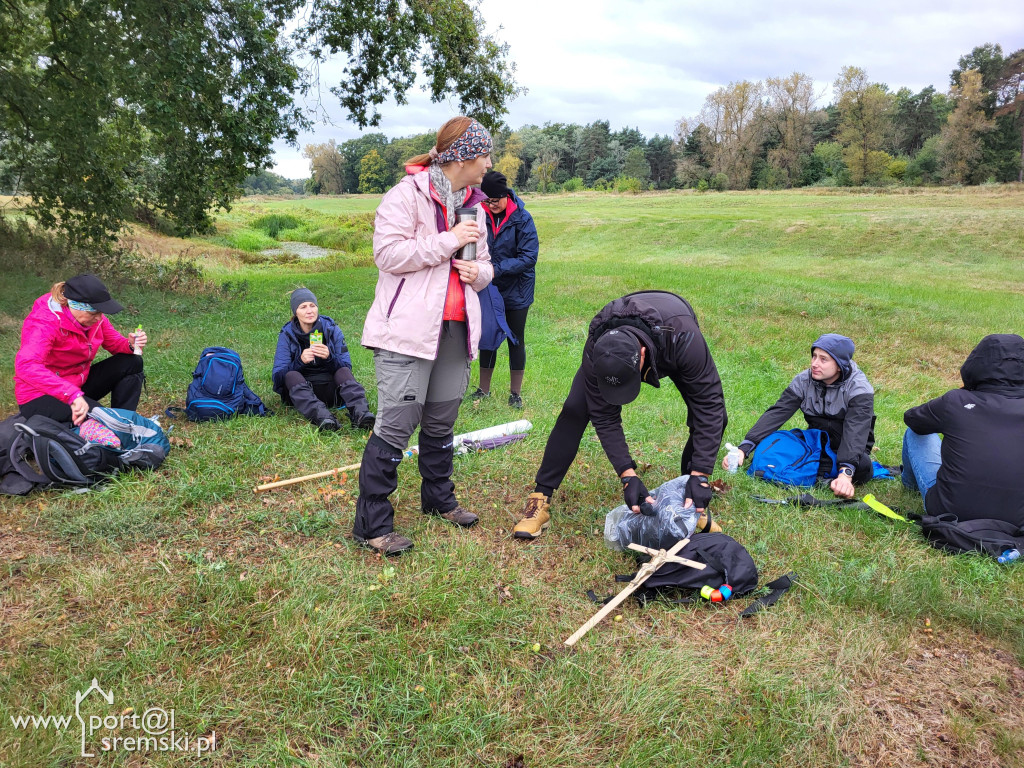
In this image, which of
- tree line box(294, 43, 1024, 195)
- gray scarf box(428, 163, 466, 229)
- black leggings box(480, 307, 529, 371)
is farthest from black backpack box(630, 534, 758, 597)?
tree line box(294, 43, 1024, 195)

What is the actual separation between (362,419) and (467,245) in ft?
8.34

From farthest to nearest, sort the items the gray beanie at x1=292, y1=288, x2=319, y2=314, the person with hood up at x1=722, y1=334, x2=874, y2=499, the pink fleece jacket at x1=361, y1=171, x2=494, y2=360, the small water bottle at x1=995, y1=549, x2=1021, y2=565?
the gray beanie at x1=292, y1=288, x2=319, y2=314
the person with hood up at x1=722, y1=334, x2=874, y2=499
the small water bottle at x1=995, y1=549, x2=1021, y2=565
the pink fleece jacket at x1=361, y1=171, x2=494, y2=360

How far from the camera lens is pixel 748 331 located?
36.3 feet

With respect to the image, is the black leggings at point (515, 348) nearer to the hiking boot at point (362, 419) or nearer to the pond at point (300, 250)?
the hiking boot at point (362, 419)

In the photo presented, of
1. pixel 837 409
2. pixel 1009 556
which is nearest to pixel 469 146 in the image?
pixel 837 409

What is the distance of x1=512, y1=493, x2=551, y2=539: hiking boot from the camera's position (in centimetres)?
400

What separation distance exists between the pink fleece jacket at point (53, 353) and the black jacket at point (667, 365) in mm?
3567

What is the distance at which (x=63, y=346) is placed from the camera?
459 cm

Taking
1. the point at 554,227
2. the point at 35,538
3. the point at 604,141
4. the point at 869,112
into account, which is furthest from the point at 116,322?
the point at 604,141

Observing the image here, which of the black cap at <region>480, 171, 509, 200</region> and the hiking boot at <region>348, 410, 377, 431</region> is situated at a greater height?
the black cap at <region>480, 171, 509, 200</region>

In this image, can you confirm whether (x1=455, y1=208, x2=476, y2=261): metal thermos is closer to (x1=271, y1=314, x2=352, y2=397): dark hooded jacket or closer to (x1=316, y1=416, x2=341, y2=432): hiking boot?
(x1=316, y1=416, x2=341, y2=432): hiking boot

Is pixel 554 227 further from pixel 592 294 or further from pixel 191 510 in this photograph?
pixel 191 510

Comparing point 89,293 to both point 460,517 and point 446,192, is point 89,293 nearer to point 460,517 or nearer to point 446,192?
point 446,192

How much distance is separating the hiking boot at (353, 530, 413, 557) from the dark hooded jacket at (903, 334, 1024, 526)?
3.45 m
